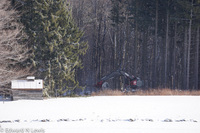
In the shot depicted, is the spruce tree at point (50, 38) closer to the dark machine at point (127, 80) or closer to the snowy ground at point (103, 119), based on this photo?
the snowy ground at point (103, 119)

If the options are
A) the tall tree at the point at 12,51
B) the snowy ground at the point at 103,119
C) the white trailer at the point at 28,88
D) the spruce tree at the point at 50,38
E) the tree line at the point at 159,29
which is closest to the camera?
the snowy ground at the point at 103,119

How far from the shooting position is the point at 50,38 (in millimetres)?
20125

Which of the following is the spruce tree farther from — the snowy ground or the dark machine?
the dark machine

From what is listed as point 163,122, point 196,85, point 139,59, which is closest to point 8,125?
point 163,122

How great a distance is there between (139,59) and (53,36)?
76.8ft

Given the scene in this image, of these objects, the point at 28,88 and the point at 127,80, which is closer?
the point at 28,88

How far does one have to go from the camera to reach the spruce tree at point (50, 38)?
1953 centimetres

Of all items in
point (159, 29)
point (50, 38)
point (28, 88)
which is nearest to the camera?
point (28, 88)

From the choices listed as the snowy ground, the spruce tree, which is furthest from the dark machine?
the snowy ground

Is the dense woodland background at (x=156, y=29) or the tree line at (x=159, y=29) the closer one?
the dense woodland background at (x=156, y=29)

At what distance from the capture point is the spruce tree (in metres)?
19.5

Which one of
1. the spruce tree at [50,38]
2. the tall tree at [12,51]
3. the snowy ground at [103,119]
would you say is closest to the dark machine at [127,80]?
the spruce tree at [50,38]

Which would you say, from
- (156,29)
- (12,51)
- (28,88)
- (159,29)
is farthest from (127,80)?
(12,51)

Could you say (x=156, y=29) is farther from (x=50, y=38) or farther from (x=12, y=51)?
(x=12, y=51)
